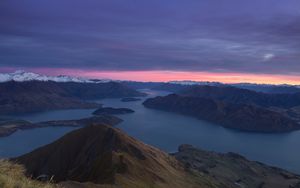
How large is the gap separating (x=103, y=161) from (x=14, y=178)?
10240cm

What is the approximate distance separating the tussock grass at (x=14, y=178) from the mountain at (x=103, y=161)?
270 feet

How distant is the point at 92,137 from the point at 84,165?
30063 millimetres

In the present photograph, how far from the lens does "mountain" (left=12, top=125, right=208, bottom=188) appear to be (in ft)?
375

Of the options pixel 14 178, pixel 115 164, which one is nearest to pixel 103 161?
pixel 115 164

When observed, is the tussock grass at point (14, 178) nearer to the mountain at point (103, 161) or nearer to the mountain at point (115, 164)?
the mountain at point (115, 164)

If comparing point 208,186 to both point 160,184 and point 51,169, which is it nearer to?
point 160,184

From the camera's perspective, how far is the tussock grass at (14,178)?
16.1 meters

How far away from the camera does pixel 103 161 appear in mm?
118250

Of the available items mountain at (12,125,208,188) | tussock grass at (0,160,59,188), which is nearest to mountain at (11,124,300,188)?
mountain at (12,125,208,188)

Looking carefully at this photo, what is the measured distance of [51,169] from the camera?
151750 millimetres

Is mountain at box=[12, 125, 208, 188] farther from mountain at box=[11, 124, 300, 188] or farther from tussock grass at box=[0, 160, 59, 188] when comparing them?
tussock grass at box=[0, 160, 59, 188]

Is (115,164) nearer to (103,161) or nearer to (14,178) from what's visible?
(103,161)

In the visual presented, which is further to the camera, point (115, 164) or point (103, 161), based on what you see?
point (103, 161)

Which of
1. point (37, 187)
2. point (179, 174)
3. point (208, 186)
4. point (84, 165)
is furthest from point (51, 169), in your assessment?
point (37, 187)
